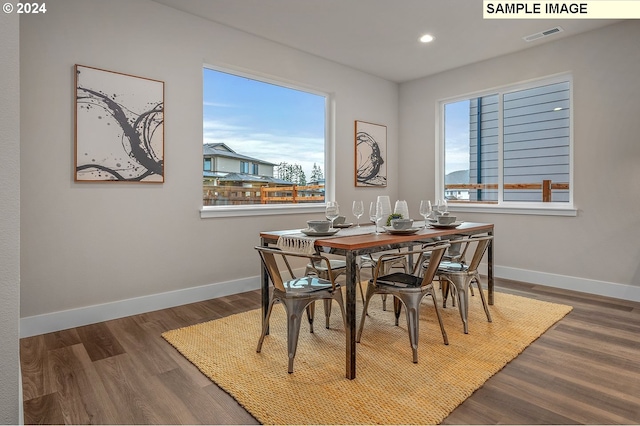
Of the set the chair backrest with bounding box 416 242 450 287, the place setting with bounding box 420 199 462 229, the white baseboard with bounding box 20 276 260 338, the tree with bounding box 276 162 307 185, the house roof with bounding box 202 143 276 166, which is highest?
the house roof with bounding box 202 143 276 166

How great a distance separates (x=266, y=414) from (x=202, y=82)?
9.83 feet

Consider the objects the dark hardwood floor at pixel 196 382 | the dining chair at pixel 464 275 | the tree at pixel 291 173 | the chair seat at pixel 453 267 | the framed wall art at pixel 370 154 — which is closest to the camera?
the dark hardwood floor at pixel 196 382

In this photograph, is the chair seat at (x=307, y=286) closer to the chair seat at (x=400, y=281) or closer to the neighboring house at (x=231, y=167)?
the chair seat at (x=400, y=281)

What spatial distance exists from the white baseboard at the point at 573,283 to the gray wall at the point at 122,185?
286 centimetres

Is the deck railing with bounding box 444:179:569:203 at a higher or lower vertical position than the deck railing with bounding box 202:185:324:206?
higher

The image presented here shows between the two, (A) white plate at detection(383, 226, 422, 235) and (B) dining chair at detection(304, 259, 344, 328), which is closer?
(A) white plate at detection(383, 226, 422, 235)

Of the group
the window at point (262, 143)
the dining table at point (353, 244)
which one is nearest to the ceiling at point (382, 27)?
the window at point (262, 143)

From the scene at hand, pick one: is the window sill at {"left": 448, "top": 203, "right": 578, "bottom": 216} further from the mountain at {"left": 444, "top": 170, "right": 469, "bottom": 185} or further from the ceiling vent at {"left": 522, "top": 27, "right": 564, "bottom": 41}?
the ceiling vent at {"left": 522, "top": 27, "right": 564, "bottom": 41}

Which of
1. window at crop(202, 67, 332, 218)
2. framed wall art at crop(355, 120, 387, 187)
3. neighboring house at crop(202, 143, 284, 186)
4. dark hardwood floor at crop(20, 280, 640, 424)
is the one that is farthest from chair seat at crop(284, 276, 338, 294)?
framed wall art at crop(355, 120, 387, 187)

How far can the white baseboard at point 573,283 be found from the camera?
3.61m

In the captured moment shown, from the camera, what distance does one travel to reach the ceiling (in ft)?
10.7

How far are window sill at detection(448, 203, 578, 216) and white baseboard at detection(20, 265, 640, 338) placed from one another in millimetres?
681

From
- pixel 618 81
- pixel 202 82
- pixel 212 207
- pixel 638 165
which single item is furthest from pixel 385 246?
pixel 618 81

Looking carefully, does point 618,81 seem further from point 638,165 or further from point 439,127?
point 439,127
